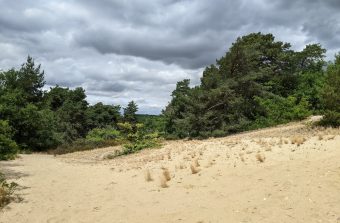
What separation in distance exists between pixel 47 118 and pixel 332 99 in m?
27.4

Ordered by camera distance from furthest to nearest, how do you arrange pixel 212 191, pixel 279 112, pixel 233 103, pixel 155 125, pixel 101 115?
pixel 101 115, pixel 155 125, pixel 279 112, pixel 233 103, pixel 212 191

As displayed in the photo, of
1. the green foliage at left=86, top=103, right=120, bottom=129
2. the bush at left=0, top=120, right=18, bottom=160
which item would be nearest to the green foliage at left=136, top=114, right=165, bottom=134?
the green foliage at left=86, top=103, right=120, bottom=129

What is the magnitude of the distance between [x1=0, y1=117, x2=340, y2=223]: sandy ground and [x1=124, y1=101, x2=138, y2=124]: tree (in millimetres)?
59503

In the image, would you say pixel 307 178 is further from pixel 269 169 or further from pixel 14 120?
pixel 14 120

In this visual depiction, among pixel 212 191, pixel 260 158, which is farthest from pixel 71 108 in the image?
pixel 212 191

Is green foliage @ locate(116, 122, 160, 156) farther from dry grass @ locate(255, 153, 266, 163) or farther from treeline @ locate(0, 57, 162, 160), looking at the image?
dry grass @ locate(255, 153, 266, 163)

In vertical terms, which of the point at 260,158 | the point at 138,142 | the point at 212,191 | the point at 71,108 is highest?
the point at 71,108

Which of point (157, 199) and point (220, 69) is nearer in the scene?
point (157, 199)

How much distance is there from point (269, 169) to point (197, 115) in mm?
20052

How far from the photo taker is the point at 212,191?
35.1 ft

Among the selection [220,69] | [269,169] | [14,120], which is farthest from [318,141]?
[14,120]

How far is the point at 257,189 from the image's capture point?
33.0 feet

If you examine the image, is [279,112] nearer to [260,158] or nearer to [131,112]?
[260,158]

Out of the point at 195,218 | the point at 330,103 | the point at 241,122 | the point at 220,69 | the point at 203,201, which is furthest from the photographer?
the point at 220,69
